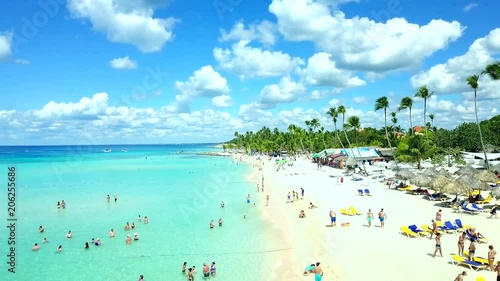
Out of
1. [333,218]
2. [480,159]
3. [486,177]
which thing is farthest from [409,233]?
[480,159]

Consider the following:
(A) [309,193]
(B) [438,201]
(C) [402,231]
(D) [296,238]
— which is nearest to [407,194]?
(B) [438,201]

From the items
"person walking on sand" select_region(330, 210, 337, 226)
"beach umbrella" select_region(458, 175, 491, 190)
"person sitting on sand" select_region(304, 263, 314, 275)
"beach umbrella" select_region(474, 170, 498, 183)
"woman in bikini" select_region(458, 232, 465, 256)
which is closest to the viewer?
"woman in bikini" select_region(458, 232, 465, 256)

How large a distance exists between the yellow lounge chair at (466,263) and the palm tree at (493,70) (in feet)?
89.1

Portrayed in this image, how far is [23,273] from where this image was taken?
18.7 meters

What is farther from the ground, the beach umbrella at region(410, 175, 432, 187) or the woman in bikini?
the beach umbrella at region(410, 175, 432, 187)

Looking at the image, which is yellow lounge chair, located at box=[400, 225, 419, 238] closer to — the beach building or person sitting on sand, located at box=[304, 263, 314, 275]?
person sitting on sand, located at box=[304, 263, 314, 275]

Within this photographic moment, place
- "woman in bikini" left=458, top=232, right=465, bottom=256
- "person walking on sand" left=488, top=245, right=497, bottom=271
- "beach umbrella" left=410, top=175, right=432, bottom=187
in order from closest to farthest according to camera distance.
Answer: "person walking on sand" left=488, top=245, right=497, bottom=271, "woman in bikini" left=458, top=232, right=465, bottom=256, "beach umbrella" left=410, top=175, right=432, bottom=187

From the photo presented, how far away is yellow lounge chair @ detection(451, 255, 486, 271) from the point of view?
14856 mm

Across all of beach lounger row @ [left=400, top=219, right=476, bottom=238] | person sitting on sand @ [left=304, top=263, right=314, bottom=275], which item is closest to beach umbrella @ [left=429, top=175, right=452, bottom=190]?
beach lounger row @ [left=400, top=219, right=476, bottom=238]

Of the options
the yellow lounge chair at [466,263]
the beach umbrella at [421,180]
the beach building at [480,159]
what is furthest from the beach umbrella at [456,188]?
the beach building at [480,159]

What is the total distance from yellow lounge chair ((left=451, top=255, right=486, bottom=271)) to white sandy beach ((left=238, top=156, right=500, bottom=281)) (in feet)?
0.72

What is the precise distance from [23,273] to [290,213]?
19.2 meters

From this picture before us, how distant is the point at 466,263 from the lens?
15.2 metres

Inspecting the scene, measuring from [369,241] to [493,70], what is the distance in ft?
88.5
